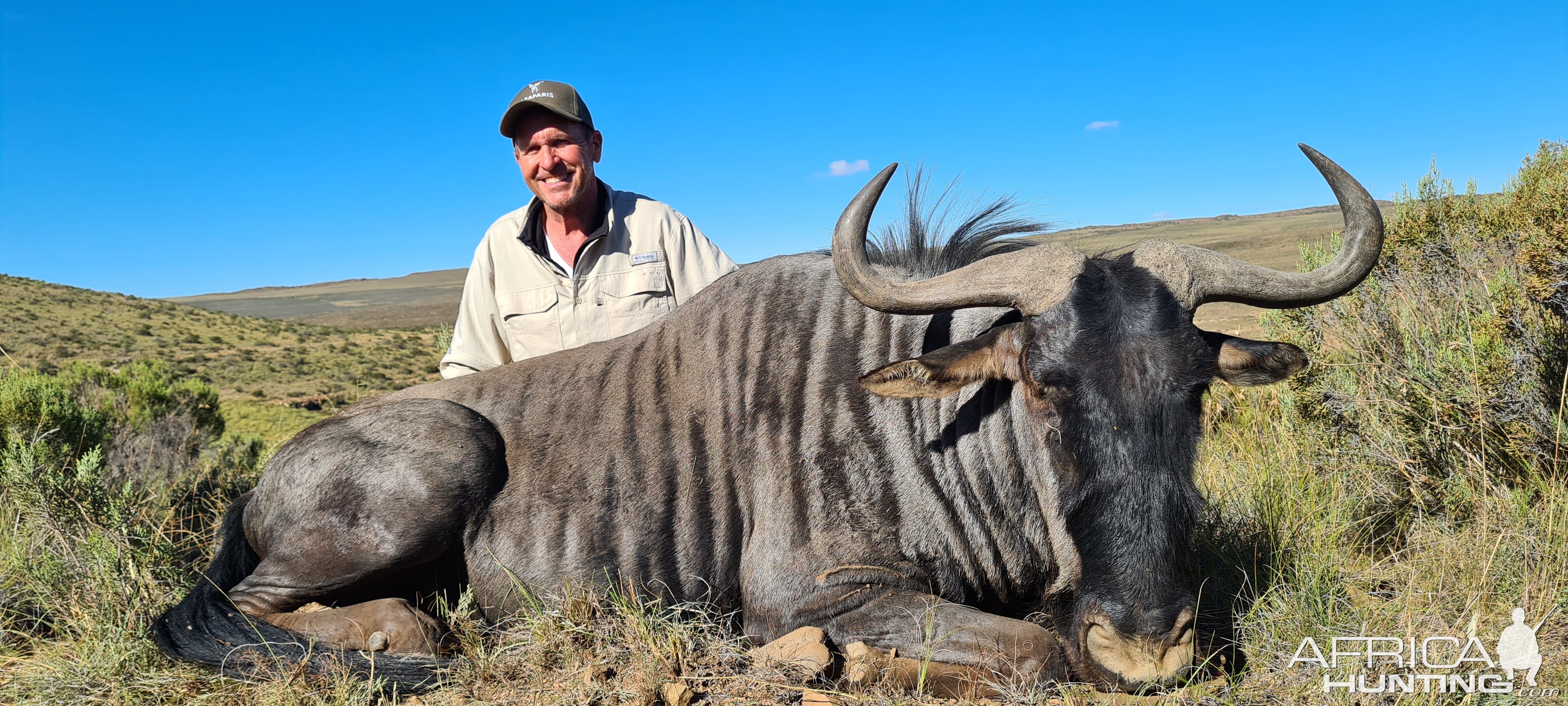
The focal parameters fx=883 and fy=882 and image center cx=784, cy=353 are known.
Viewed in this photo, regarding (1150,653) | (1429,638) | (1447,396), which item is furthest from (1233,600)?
(1447,396)

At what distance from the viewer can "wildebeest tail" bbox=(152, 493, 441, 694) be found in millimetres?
3273

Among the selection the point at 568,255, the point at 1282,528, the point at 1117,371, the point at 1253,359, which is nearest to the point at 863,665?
the point at 1117,371

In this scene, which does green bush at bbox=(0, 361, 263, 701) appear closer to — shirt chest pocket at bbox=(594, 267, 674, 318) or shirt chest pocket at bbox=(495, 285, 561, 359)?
shirt chest pocket at bbox=(495, 285, 561, 359)

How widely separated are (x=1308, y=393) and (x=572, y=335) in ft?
15.5

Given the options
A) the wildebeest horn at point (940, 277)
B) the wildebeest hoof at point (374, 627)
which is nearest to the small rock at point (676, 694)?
the wildebeest hoof at point (374, 627)

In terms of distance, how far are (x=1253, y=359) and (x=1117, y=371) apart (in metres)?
0.76

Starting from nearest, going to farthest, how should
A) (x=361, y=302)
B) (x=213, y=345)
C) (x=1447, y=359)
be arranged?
(x=1447, y=359) < (x=213, y=345) < (x=361, y=302)

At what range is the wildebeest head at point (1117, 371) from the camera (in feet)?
9.40

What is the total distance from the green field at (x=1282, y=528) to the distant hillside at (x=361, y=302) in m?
57.5

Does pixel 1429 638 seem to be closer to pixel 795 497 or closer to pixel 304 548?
pixel 795 497

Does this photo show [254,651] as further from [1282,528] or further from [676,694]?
[1282,528]

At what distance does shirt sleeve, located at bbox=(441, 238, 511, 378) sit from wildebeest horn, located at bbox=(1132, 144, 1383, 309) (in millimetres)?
4176

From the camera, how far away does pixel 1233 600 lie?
3.73 meters

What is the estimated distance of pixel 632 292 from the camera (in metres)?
5.79
